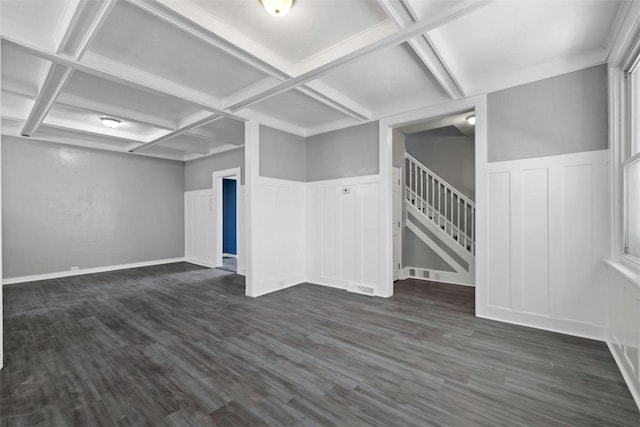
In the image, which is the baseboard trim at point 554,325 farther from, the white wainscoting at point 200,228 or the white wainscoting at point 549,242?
the white wainscoting at point 200,228

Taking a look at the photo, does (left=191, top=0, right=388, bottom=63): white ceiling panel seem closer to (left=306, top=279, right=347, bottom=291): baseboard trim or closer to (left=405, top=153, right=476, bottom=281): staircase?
(left=306, top=279, right=347, bottom=291): baseboard trim

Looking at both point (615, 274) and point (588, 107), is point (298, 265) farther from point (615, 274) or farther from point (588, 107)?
point (588, 107)

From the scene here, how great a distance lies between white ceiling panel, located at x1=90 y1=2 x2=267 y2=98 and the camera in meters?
2.50

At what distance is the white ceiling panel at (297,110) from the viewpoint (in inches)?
164

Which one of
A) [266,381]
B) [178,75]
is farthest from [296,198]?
[266,381]

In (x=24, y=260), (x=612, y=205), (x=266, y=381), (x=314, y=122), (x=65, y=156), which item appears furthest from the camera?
(x=65, y=156)

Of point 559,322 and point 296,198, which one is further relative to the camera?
point 296,198

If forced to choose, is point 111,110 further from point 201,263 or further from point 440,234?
point 440,234

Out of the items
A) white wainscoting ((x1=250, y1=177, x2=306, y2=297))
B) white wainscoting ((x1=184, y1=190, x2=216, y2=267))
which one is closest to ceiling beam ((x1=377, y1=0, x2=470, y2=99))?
white wainscoting ((x1=250, y1=177, x2=306, y2=297))

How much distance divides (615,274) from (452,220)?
10.6 ft

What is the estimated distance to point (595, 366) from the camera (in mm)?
2410

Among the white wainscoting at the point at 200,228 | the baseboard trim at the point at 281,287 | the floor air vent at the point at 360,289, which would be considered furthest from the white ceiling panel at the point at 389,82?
the white wainscoting at the point at 200,228

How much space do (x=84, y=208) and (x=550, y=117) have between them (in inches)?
343

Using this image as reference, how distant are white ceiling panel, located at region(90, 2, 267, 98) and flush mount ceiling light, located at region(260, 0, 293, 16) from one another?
922 millimetres
